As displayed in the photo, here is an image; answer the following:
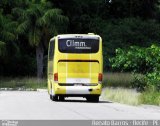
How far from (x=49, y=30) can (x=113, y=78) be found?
31.5 feet

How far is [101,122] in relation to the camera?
1912 cm

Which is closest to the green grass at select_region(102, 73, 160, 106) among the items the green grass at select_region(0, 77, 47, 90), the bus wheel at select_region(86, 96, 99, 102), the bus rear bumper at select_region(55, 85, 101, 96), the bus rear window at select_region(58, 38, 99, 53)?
the bus wheel at select_region(86, 96, 99, 102)

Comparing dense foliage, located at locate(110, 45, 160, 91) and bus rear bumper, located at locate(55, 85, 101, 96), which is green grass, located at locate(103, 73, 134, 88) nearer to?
dense foliage, located at locate(110, 45, 160, 91)

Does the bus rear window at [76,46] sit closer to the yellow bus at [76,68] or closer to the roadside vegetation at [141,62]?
the yellow bus at [76,68]

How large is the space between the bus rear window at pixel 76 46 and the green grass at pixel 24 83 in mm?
26092

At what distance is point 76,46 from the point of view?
34.5 meters

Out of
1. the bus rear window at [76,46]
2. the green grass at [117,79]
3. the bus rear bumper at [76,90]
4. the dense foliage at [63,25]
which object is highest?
A: the bus rear window at [76,46]

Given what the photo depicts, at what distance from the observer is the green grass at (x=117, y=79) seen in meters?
60.2

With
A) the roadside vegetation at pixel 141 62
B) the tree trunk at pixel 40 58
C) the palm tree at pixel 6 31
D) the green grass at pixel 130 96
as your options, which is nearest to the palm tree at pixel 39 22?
the palm tree at pixel 6 31

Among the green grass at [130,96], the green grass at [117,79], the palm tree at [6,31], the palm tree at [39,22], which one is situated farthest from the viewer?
the palm tree at [39,22]

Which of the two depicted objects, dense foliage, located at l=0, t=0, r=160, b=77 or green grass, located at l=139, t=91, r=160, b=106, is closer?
green grass, located at l=139, t=91, r=160, b=106

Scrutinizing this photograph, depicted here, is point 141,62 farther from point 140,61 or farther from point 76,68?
point 76,68

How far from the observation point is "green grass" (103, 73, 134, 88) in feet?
197

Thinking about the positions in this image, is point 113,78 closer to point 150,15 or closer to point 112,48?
point 112,48
